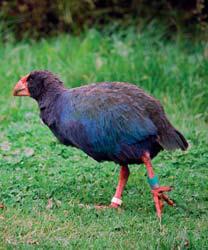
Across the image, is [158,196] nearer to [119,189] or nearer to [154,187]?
[154,187]

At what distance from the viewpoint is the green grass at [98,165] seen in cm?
520

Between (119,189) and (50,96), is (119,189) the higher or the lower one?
the lower one

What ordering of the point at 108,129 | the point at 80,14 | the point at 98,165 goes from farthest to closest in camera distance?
the point at 80,14, the point at 98,165, the point at 108,129

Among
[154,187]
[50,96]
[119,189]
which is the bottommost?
[119,189]

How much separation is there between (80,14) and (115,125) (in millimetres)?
6450

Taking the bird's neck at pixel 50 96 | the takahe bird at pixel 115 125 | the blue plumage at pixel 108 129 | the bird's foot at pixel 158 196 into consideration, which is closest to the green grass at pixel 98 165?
the bird's foot at pixel 158 196

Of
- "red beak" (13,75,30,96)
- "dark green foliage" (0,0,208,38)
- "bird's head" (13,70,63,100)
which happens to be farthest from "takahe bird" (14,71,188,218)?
"dark green foliage" (0,0,208,38)

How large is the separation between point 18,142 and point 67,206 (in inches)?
68.4

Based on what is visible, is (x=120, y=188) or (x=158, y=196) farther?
(x=120, y=188)

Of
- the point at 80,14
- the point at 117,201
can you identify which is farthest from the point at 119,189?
the point at 80,14

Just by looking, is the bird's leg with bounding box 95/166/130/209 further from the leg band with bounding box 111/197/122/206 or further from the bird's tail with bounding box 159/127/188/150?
the bird's tail with bounding box 159/127/188/150

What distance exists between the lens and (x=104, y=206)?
5.88 m

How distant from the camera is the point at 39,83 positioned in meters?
6.04

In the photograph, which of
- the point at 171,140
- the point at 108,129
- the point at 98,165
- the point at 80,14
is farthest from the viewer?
the point at 80,14
